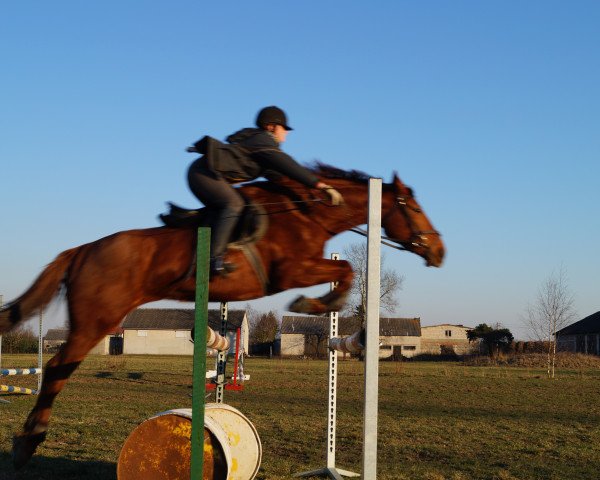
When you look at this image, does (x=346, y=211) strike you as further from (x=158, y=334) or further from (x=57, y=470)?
(x=158, y=334)

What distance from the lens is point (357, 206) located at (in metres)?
5.03

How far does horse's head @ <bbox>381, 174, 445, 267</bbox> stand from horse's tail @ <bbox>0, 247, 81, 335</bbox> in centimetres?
230

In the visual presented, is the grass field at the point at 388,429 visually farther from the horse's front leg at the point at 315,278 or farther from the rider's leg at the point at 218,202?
the rider's leg at the point at 218,202

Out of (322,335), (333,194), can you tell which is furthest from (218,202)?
(322,335)

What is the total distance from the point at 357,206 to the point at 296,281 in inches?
34.1

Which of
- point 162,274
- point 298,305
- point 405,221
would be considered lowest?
point 298,305

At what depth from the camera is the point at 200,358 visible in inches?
120

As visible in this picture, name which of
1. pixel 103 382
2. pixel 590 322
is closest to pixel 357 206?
pixel 103 382

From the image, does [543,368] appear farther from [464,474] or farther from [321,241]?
[321,241]

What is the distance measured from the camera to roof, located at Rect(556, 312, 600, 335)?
56.8 metres

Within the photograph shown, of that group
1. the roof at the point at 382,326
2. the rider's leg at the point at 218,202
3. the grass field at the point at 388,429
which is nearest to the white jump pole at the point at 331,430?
the grass field at the point at 388,429

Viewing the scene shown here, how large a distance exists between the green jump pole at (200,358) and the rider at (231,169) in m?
1.26

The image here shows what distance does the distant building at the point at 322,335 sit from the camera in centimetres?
6178

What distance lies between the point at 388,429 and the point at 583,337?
5470 centimetres
